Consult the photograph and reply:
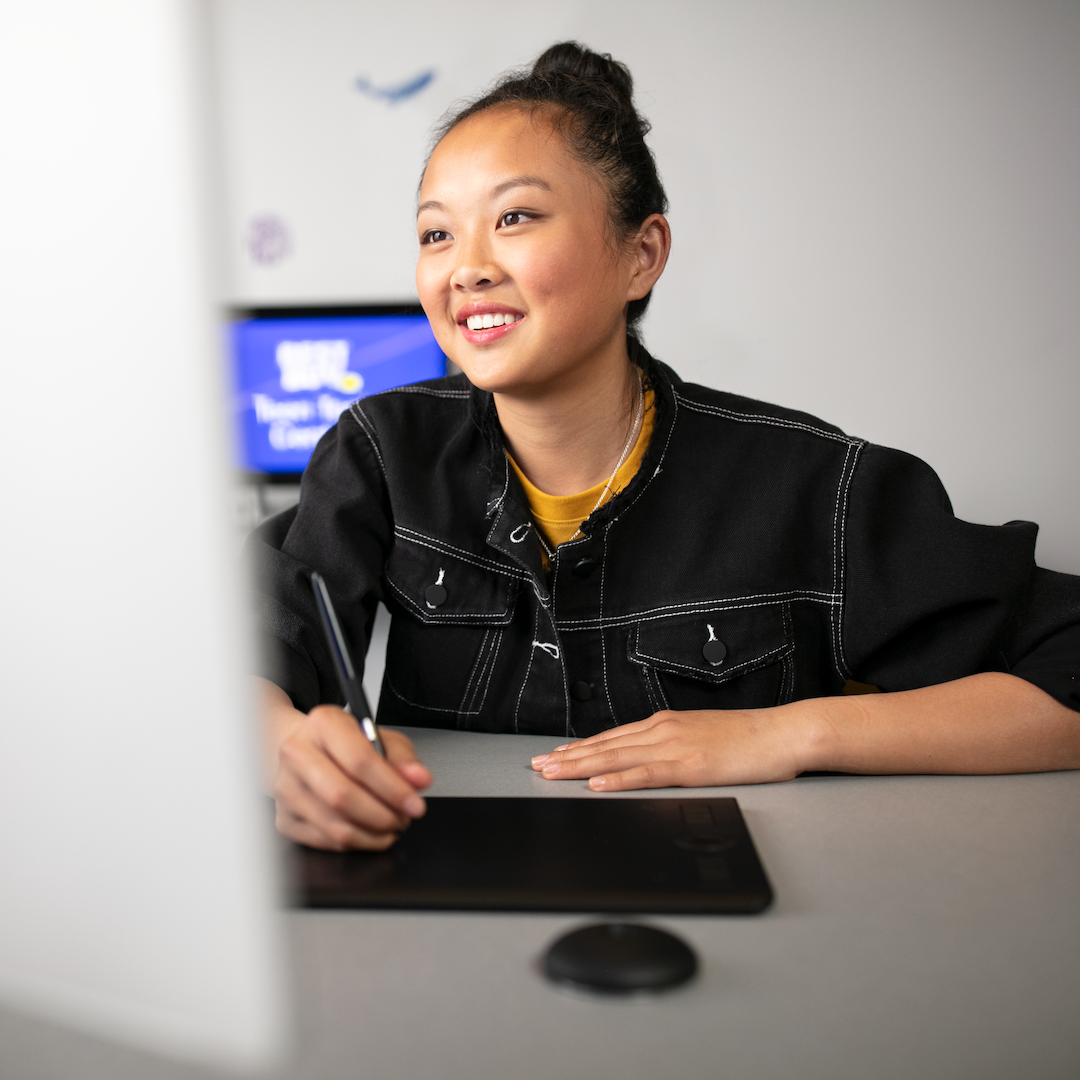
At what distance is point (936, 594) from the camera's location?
96 cm

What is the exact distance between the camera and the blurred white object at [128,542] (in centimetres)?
24

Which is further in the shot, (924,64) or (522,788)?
(924,64)

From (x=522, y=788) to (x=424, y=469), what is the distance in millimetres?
476

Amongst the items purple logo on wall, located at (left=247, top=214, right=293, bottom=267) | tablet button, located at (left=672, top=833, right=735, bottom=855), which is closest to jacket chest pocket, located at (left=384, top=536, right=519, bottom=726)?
tablet button, located at (left=672, top=833, right=735, bottom=855)

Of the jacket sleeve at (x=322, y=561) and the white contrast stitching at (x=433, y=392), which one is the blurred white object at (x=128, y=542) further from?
the white contrast stitching at (x=433, y=392)

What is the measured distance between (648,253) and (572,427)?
0.23 meters

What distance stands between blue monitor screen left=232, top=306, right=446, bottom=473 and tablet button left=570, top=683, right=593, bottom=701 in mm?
1751

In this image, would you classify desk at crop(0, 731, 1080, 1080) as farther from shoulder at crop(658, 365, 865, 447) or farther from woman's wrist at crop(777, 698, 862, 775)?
shoulder at crop(658, 365, 865, 447)

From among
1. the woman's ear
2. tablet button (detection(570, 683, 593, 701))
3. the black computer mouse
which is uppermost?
the woman's ear

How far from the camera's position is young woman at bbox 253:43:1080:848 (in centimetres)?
98

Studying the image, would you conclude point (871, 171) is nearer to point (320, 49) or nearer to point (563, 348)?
point (320, 49)

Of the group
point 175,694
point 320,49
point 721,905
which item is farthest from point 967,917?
point 320,49

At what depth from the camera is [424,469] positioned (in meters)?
1.15

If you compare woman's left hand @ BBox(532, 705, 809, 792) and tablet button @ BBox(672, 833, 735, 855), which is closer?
tablet button @ BBox(672, 833, 735, 855)
